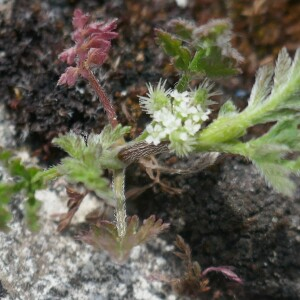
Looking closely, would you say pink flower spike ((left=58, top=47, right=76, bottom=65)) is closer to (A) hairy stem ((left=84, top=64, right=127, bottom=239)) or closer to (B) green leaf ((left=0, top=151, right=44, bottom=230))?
(A) hairy stem ((left=84, top=64, right=127, bottom=239))

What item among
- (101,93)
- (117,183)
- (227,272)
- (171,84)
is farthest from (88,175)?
(171,84)

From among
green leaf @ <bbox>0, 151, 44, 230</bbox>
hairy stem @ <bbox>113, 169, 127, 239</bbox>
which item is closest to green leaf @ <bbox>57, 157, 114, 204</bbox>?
green leaf @ <bbox>0, 151, 44, 230</bbox>

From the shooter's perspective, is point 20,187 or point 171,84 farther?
point 171,84

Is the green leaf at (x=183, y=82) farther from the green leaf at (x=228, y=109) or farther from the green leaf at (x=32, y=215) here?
the green leaf at (x=32, y=215)

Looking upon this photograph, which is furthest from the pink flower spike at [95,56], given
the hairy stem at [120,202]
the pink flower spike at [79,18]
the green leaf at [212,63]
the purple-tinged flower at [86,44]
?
the hairy stem at [120,202]

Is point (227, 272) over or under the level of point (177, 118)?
under

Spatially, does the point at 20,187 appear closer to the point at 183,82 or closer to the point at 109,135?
the point at 109,135
